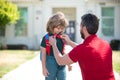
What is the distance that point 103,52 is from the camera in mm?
4543

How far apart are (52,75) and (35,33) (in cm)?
2561

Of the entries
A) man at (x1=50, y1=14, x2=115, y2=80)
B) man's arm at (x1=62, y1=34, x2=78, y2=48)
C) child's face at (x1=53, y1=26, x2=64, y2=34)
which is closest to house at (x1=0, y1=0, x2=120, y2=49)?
child's face at (x1=53, y1=26, x2=64, y2=34)

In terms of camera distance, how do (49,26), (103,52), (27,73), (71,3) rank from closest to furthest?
(103,52), (49,26), (27,73), (71,3)

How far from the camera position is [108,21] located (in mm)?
31844

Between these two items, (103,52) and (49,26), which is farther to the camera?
(49,26)

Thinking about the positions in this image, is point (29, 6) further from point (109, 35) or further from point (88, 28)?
point (88, 28)

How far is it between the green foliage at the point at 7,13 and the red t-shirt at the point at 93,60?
24136mm

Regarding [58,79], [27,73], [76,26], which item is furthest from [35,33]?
[58,79]

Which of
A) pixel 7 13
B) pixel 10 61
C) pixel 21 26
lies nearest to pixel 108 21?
pixel 21 26

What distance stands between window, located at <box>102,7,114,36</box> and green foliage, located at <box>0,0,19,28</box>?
7.42 m

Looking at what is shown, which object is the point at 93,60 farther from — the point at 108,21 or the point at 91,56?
the point at 108,21

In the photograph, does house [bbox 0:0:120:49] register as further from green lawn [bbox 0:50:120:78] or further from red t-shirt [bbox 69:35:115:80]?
red t-shirt [bbox 69:35:115:80]

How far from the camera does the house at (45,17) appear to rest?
103 ft

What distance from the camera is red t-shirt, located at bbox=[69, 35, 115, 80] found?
4465 mm
